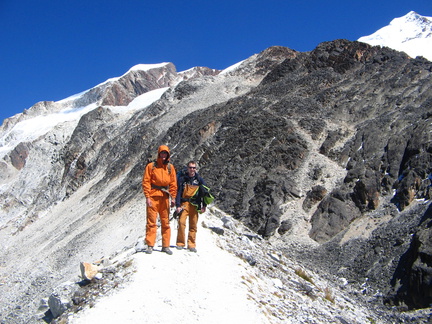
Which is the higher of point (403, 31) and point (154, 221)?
point (403, 31)

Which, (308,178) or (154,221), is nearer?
(154,221)

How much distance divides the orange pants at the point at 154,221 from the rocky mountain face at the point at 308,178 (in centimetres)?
833

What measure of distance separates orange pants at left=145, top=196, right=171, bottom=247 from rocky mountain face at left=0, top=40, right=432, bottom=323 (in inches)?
328

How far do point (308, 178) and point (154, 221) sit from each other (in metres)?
15.1

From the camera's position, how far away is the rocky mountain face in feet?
58.7

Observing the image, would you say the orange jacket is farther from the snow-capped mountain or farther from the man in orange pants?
the snow-capped mountain

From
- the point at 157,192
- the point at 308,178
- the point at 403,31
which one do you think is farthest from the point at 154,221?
the point at 403,31

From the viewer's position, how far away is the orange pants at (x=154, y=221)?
10.3 meters

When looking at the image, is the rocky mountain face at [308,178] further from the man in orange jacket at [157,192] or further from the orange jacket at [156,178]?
the orange jacket at [156,178]

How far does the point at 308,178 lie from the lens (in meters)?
24.0

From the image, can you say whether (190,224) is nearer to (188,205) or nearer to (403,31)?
(188,205)

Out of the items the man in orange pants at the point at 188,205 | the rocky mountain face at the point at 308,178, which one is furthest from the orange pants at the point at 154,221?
the rocky mountain face at the point at 308,178

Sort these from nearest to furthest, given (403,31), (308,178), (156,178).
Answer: (156,178) → (308,178) → (403,31)

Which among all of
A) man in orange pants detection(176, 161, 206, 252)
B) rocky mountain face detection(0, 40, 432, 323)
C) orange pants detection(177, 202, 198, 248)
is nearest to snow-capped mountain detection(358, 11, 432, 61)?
rocky mountain face detection(0, 40, 432, 323)
